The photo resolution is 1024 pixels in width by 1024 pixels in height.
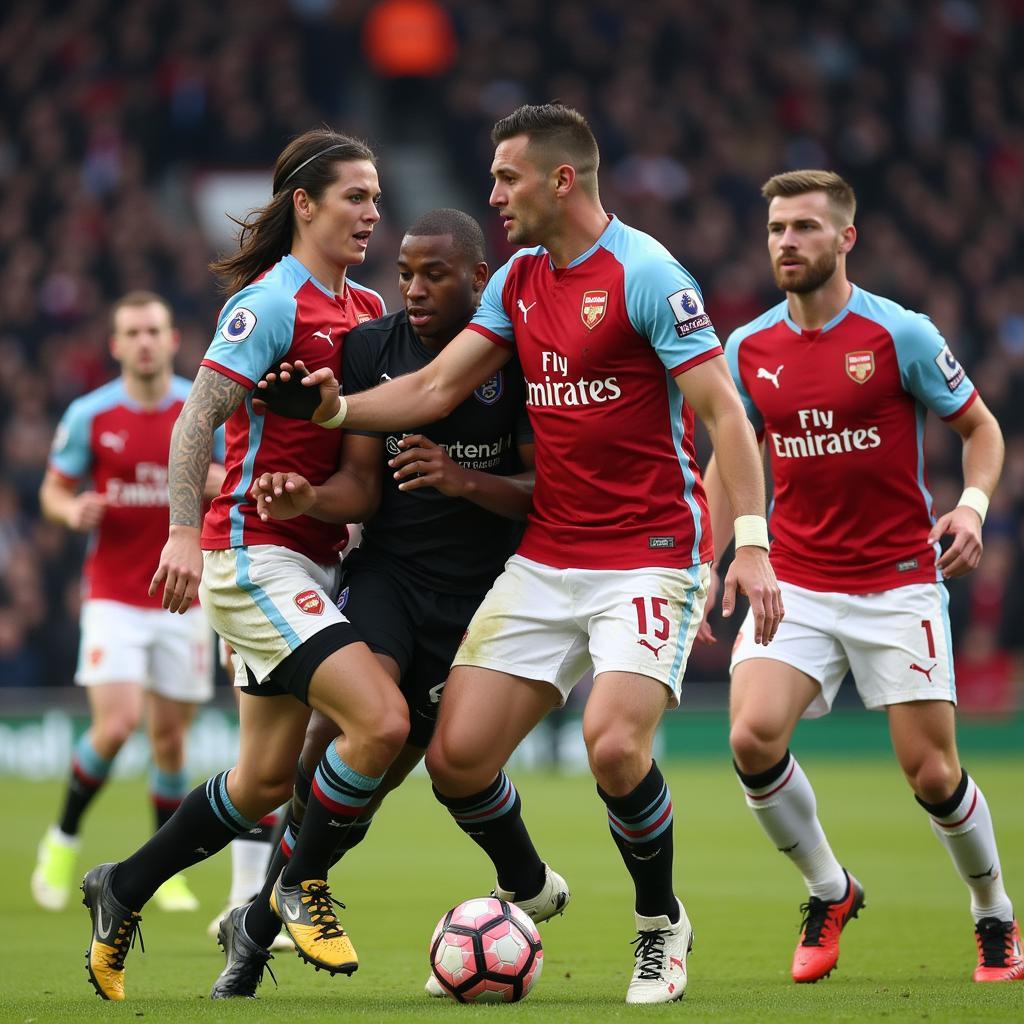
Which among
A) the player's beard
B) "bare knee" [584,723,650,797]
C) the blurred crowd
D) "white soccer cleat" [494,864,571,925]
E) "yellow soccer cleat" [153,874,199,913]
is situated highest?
the blurred crowd

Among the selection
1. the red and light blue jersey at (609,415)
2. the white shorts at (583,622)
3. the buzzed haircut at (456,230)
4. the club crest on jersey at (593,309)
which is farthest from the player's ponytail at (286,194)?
the white shorts at (583,622)

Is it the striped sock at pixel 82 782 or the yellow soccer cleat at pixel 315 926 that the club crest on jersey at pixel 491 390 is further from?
the striped sock at pixel 82 782

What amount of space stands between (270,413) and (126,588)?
367 centimetres

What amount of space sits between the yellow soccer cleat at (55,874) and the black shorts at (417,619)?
11.4ft

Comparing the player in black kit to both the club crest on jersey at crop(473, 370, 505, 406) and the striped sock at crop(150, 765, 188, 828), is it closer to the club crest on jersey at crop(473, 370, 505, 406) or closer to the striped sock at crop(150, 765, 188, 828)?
the club crest on jersey at crop(473, 370, 505, 406)

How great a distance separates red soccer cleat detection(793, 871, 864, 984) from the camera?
6.39 metres

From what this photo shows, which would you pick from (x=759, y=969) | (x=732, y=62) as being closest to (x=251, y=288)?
(x=759, y=969)

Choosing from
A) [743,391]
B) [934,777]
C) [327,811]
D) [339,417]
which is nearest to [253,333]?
[339,417]

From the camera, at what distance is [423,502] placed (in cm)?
619

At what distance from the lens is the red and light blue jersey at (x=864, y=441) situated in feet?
22.1

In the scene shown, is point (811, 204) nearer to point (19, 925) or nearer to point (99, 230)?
point (19, 925)

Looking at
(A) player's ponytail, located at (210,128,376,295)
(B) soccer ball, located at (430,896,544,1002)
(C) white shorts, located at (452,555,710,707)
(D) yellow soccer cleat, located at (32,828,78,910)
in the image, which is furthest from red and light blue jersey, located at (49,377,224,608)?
(B) soccer ball, located at (430,896,544,1002)

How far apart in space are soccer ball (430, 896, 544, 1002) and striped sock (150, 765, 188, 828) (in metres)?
3.40

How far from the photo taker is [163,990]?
6105 millimetres
